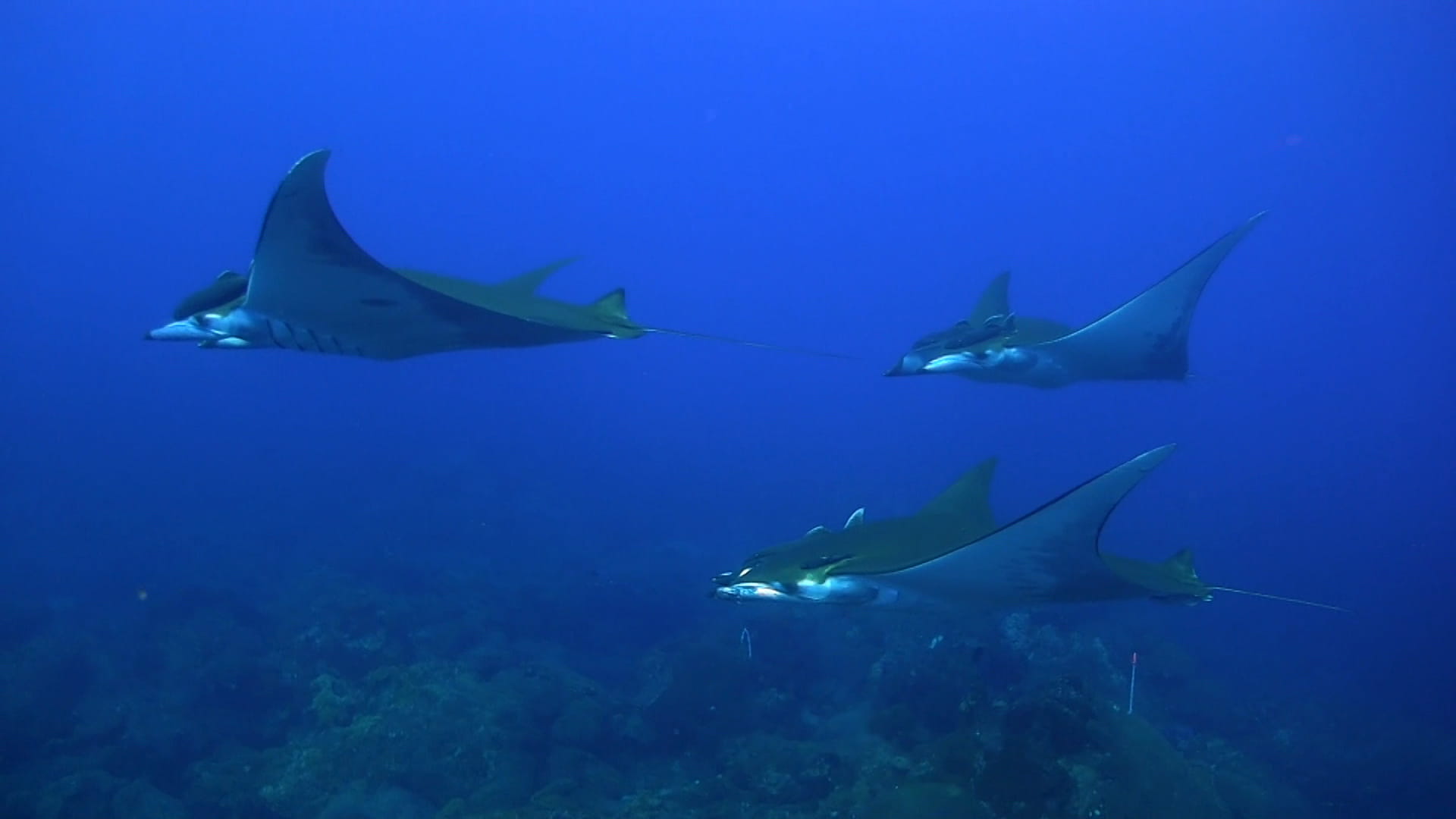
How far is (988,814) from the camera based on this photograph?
17.0 feet

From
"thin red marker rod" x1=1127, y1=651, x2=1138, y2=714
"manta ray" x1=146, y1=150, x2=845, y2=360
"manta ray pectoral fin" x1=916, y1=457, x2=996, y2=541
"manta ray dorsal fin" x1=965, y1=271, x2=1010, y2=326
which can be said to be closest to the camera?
"manta ray" x1=146, y1=150, x2=845, y2=360

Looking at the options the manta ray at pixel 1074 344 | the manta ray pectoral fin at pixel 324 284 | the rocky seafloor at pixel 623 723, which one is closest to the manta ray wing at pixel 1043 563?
the rocky seafloor at pixel 623 723

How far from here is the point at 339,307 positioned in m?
4.09

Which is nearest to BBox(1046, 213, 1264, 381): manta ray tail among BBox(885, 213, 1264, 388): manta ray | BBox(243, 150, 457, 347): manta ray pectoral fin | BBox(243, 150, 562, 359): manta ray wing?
BBox(885, 213, 1264, 388): manta ray

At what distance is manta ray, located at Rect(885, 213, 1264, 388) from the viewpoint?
19.0ft

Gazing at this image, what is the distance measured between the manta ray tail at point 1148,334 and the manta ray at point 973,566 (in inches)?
68.7

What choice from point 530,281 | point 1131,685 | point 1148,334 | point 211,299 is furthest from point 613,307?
point 1131,685

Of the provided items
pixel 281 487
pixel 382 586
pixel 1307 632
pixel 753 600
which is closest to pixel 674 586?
pixel 382 586

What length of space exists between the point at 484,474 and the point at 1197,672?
21083mm

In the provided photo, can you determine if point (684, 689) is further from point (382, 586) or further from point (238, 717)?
point (382, 586)

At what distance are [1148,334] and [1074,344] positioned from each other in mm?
736

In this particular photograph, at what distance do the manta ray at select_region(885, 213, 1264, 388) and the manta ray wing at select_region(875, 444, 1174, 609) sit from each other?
2.06 metres

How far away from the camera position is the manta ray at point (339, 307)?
3596 mm

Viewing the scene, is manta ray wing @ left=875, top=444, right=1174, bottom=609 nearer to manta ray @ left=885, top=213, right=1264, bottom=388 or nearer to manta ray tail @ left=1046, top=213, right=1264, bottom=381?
manta ray @ left=885, top=213, right=1264, bottom=388
